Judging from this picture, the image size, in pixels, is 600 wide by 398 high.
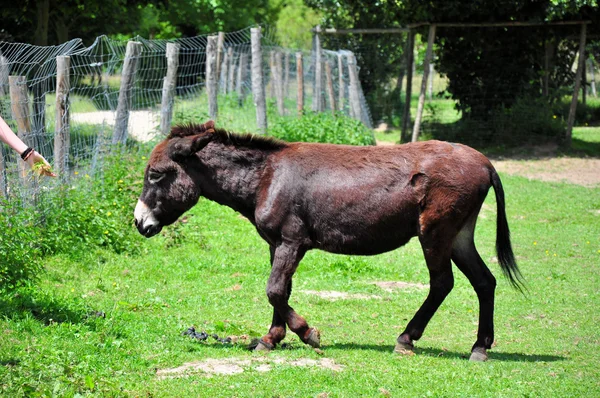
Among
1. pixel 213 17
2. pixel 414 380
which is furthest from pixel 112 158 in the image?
pixel 213 17

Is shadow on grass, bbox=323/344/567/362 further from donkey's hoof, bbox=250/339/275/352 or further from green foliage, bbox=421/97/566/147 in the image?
green foliage, bbox=421/97/566/147

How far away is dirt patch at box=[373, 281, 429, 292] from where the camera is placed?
8938 mm

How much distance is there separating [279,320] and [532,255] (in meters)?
5.50

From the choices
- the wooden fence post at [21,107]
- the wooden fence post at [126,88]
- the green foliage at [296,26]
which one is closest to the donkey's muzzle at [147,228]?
the wooden fence post at [21,107]

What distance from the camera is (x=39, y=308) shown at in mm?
6598

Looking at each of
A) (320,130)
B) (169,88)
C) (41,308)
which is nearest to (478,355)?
(41,308)

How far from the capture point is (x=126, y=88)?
34.2ft

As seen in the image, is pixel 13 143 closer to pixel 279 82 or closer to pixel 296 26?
pixel 279 82

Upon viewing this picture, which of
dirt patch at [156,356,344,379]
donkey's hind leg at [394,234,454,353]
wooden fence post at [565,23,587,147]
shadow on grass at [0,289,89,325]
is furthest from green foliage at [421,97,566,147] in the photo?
dirt patch at [156,356,344,379]

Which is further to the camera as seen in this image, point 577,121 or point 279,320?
point 577,121

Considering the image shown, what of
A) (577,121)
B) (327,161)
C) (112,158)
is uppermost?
(327,161)

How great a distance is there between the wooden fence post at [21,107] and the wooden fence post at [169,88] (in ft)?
11.1

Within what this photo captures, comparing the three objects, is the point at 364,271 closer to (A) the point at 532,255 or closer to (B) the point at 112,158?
(A) the point at 532,255

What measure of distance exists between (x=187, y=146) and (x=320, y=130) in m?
8.81
